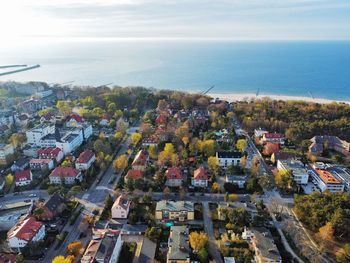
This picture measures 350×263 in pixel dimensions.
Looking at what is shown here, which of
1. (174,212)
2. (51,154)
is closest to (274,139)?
(174,212)

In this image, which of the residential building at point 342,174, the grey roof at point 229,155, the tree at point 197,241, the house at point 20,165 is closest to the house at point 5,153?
the house at point 20,165

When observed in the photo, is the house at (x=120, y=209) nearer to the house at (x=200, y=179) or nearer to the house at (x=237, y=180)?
the house at (x=200, y=179)

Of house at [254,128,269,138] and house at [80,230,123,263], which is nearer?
house at [80,230,123,263]

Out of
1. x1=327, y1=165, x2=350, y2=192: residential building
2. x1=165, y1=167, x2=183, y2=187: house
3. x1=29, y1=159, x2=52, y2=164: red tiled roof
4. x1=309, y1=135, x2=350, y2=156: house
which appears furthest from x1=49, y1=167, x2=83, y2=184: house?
x1=309, y1=135, x2=350, y2=156: house

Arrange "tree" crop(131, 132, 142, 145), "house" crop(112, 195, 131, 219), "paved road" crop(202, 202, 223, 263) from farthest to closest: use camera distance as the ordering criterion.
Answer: "tree" crop(131, 132, 142, 145)
"house" crop(112, 195, 131, 219)
"paved road" crop(202, 202, 223, 263)

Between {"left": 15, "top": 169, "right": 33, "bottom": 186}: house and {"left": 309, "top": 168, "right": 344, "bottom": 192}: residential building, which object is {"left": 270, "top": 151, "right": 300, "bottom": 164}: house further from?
{"left": 15, "top": 169, "right": 33, "bottom": 186}: house

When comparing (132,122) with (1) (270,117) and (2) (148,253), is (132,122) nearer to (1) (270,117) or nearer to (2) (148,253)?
(1) (270,117)

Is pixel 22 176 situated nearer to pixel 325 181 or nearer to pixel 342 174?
pixel 325 181
